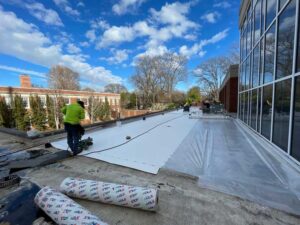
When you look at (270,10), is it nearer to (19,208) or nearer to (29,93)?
(19,208)

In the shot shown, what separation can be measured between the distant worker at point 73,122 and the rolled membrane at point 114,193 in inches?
62.9

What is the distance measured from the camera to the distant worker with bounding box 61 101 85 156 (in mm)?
3312

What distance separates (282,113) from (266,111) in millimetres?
1083

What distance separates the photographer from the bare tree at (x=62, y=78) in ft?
80.9

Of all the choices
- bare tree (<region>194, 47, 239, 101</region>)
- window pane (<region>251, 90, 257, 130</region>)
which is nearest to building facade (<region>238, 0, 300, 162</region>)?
window pane (<region>251, 90, 257, 130</region>)

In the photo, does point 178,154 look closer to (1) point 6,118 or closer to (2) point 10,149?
(2) point 10,149

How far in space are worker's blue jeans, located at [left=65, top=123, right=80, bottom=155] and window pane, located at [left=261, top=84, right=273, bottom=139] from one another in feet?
15.5

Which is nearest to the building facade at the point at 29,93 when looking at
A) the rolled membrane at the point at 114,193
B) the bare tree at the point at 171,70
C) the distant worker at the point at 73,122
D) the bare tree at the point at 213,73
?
the distant worker at the point at 73,122

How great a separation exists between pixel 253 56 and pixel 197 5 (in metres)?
8.78

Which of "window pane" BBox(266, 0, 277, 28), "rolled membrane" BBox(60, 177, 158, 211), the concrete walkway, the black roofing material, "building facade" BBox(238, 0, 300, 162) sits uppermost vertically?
"window pane" BBox(266, 0, 277, 28)

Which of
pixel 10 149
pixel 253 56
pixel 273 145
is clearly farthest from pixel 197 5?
pixel 10 149

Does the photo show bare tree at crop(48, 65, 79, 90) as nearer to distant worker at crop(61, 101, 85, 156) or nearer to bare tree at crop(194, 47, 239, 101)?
bare tree at crop(194, 47, 239, 101)

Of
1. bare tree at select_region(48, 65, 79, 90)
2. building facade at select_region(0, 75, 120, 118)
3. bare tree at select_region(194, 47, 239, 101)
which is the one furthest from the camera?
bare tree at select_region(194, 47, 239, 101)

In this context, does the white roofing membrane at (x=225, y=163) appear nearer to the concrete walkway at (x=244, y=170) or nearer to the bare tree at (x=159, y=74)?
the concrete walkway at (x=244, y=170)
